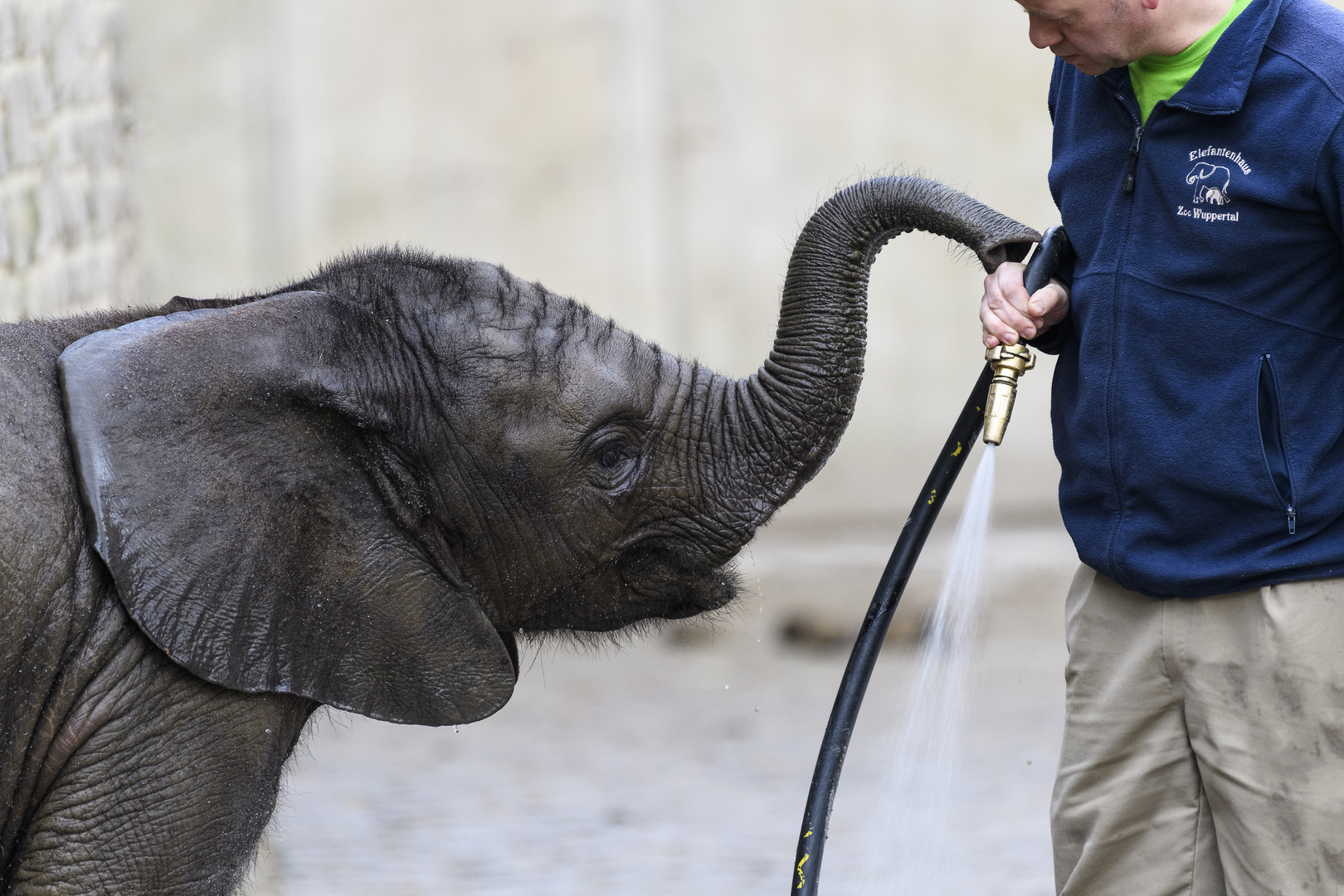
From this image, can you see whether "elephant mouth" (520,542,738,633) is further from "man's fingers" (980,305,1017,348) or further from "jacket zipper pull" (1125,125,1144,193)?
"jacket zipper pull" (1125,125,1144,193)

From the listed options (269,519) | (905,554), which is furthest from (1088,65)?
(269,519)

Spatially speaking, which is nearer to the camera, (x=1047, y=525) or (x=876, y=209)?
(x=876, y=209)

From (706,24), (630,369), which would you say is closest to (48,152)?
(630,369)

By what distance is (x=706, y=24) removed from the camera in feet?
34.6

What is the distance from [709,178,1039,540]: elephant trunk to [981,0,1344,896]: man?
13.8 inches

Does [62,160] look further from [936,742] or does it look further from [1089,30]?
[1089,30]

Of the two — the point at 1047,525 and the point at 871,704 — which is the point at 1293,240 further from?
the point at 1047,525

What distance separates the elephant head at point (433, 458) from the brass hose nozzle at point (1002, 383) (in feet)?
0.88

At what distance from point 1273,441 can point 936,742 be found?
1152mm

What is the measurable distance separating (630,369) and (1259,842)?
155 cm

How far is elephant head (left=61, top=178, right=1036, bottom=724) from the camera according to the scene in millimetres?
2957

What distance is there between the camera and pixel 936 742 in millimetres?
3682

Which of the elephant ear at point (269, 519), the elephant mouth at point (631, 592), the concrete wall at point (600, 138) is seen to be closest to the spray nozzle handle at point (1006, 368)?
the elephant mouth at point (631, 592)

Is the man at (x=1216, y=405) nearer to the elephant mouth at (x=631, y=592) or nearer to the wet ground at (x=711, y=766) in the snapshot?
the elephant mouth at (x=631, y=592)
